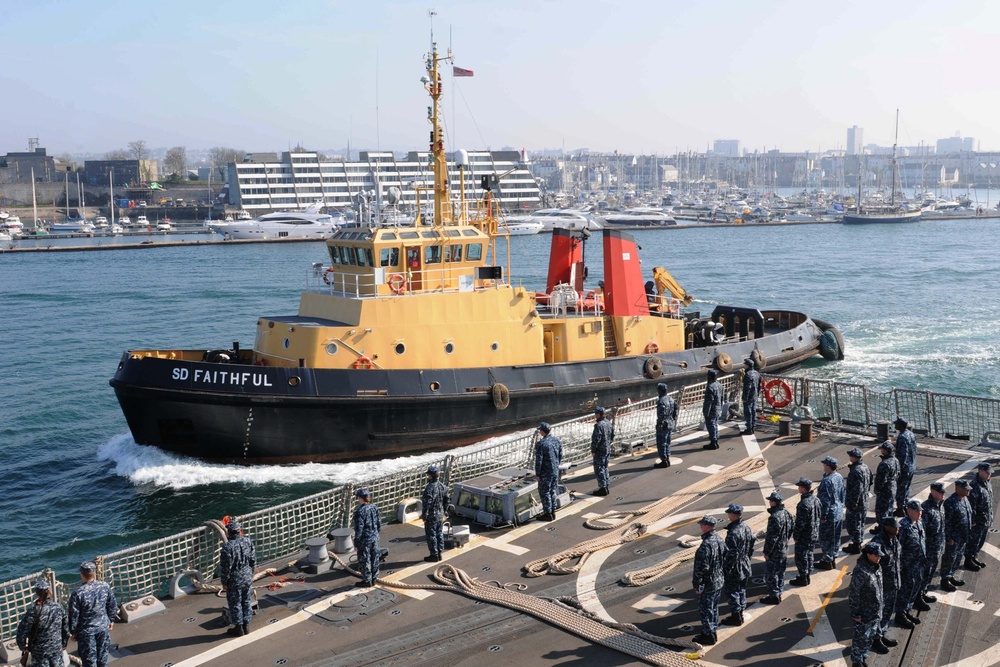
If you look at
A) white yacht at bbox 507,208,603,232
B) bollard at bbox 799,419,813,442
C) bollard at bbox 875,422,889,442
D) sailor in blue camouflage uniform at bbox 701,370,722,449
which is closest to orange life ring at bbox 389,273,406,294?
sailor in blue camouflage uniform at bbox 701,370,722,449

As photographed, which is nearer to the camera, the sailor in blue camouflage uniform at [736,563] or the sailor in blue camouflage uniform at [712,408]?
the sailor in blue camouflage uniform at [736,563]

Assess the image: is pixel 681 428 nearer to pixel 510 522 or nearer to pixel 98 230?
pixel 510 522

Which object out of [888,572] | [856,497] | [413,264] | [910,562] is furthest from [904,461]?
[413,264]

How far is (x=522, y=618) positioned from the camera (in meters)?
9.54

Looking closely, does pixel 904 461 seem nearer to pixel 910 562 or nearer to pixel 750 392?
pixel 910 562

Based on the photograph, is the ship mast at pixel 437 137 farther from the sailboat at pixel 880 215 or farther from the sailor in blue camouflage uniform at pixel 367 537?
the sailboat at pixel 880 215

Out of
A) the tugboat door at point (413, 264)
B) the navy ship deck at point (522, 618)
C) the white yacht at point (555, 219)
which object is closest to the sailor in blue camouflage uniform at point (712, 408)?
the navy ship deck at point (522, 618)

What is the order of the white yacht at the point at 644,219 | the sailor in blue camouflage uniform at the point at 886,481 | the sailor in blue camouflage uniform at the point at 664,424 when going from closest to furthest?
the sailor in blue camouflage uniform at the point at 886,481, the sailor in blue camouflage uniform at the point at 664,424, the white yacht at the point at 644,219

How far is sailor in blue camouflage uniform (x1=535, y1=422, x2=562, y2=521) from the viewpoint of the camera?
472 inches

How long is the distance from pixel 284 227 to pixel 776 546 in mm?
94996

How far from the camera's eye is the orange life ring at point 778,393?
16.9 meters

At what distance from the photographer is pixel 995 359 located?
32938 mm

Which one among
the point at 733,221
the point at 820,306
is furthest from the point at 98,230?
the point at 820,306

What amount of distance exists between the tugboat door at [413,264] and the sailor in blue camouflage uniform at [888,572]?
13.7 meters
